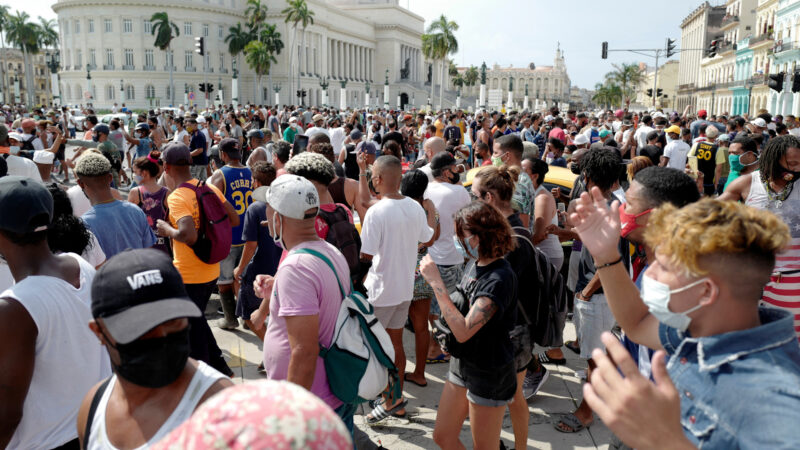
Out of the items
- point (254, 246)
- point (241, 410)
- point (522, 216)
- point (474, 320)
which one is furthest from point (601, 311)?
point (241, 410)

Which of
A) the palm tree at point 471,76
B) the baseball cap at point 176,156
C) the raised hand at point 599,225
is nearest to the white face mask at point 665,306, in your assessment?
the raised hand at point 599,225

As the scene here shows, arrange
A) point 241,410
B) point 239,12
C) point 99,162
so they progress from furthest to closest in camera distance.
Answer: point 239,12, point 99,162, point 241,410

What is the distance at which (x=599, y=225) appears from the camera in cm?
238

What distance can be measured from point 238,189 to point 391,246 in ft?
9.69

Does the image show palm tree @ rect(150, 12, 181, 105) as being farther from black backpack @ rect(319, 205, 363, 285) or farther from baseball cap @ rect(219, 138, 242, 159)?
black backpack @ rect(319, 205, 363, 285)

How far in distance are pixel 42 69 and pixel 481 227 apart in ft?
447

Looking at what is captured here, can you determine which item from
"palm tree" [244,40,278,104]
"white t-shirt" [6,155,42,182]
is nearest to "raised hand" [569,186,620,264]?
"white t-shirt" [6,155,42,182]

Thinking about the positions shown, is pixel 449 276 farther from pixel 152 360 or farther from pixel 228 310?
pixel 152 360

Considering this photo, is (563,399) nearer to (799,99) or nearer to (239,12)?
(799,99)

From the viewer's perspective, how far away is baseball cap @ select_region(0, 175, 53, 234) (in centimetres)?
249

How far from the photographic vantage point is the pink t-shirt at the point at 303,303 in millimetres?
2789

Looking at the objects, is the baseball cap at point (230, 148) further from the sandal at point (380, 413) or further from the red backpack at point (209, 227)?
the sandal at point (380, 413)

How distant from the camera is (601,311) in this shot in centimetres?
445

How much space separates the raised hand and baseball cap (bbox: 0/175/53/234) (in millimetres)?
2331
